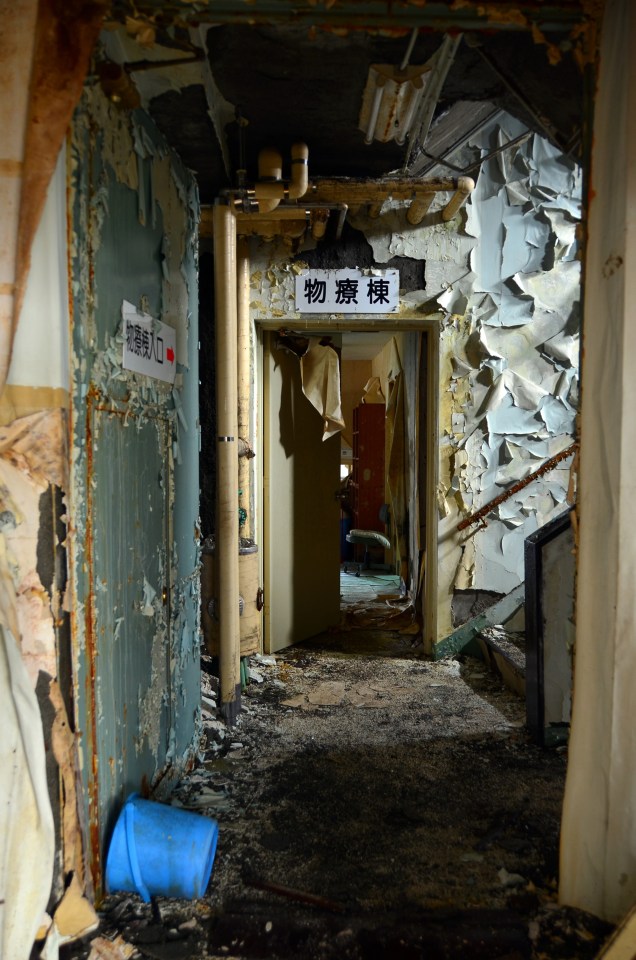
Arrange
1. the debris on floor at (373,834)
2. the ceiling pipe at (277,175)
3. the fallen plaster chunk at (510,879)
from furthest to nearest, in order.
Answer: the ceiling pipe at (277,175), the fallen plaster chunk at (510,879), the debris on floor at (373,834)

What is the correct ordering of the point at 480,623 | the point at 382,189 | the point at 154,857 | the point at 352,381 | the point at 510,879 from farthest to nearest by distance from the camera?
the point at 352,381, the point at 480,623, the point at 382,189, the point at 510,879, the point at 154,857

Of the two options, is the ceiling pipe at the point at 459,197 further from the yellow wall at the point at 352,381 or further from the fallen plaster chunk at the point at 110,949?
the yellow wall at the point at 352,381

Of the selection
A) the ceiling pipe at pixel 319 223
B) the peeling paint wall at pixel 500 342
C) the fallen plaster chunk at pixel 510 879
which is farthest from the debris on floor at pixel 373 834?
the ceiling pipe at pixel 319 223

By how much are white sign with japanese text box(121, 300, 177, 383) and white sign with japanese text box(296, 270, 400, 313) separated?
5.32ft

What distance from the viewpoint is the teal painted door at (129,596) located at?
1615 mm

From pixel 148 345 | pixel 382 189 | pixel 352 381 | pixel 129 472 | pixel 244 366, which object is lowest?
pixel 129 472

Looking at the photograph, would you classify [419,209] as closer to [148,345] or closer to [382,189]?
[382,189]

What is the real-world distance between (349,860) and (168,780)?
0.71 metres

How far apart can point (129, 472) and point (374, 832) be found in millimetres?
1465

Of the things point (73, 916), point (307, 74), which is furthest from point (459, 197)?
point (73, 916)

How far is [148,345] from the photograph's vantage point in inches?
75.8

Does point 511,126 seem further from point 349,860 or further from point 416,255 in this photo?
point 349,860

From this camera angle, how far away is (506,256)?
145 inches

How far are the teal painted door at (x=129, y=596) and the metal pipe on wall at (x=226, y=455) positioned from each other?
0.55 m
